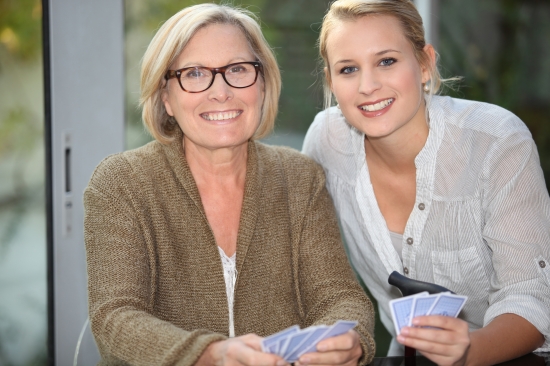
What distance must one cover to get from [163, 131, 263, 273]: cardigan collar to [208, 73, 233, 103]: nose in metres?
0.23

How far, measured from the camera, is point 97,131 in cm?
272

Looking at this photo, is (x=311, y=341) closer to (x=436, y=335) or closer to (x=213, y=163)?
(x=436, y=335)

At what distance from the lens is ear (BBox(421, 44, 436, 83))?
7.36 feet

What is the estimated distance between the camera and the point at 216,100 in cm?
207

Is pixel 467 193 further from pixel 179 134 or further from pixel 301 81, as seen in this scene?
pixel 301 81

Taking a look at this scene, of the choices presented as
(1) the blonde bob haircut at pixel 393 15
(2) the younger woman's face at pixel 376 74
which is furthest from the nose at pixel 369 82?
(1) the blonde bob haircut at pixel 393 15

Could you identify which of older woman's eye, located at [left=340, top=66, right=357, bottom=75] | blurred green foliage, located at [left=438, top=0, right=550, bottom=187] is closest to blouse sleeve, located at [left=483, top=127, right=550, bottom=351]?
older woman's eye, located at [left=340, top=66, right=357, bottom=75]

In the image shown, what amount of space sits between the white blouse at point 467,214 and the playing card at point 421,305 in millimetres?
466

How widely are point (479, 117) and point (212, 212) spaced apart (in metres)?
0.95

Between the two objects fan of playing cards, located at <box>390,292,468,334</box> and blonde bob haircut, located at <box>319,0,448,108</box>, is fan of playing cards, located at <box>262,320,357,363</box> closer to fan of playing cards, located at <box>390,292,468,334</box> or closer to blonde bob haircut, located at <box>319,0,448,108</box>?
fan of playing cards, located at <box>390,292,468,334</box>

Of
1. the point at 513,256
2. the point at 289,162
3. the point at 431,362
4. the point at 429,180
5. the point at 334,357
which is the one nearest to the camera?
the point at 334,357

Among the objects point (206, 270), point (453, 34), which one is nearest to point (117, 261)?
point (206, 270)

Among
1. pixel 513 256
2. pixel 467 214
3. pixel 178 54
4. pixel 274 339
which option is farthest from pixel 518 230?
pixel 178 54

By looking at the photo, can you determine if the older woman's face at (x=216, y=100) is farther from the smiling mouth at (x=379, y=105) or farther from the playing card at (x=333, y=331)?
the playing card at (x=333, y=331)
